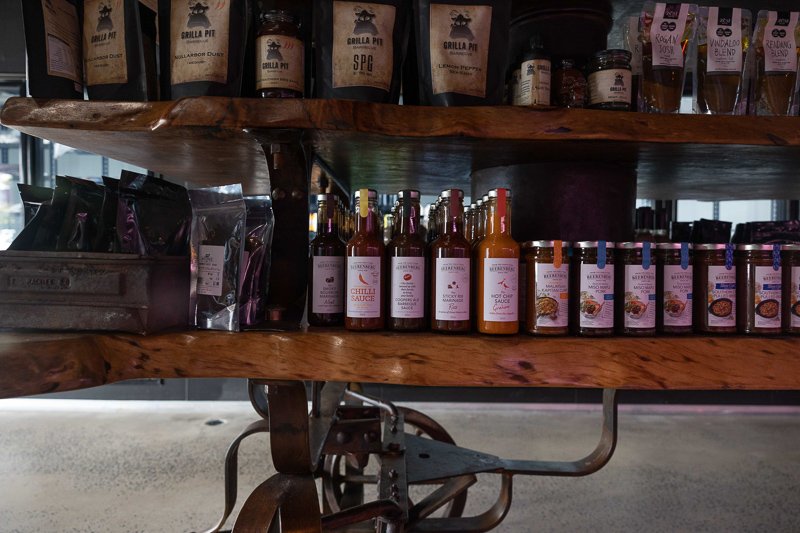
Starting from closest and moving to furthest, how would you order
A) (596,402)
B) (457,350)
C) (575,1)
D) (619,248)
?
(457,350) → (619,248) → (575,1) → (596,402)

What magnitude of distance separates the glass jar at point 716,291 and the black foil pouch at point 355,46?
2.28ft

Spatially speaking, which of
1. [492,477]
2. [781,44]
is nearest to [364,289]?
[781,44]

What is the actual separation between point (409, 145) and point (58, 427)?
3.24 m

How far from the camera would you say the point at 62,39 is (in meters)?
1.00

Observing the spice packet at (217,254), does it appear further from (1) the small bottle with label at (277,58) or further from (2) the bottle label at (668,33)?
(2) the bottle label at (668,33)

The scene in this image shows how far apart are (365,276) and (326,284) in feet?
0.33

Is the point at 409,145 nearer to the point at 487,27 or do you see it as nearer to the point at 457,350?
the point at 487,27

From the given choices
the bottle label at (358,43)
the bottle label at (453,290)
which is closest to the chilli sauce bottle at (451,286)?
the bottle label at (453,290)

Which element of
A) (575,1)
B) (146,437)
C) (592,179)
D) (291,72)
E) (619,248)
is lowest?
(146,437)

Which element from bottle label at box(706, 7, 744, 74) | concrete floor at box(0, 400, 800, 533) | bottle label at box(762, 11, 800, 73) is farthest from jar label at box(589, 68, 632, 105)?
concrete floor at box(0, 400, 800, 533)

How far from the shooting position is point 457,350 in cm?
96

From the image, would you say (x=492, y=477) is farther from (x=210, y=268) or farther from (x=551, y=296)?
(x=210, y=268)

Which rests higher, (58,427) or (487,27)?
(487,27)

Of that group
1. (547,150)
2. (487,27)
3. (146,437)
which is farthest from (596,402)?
(487,27)
